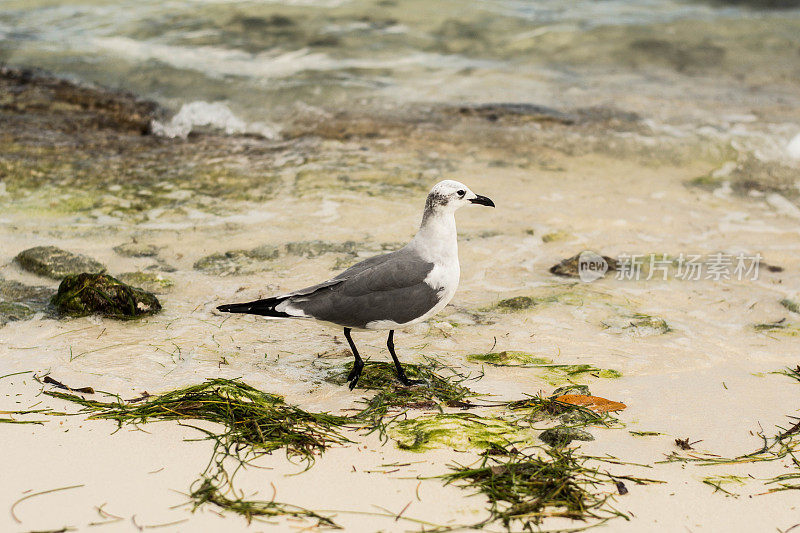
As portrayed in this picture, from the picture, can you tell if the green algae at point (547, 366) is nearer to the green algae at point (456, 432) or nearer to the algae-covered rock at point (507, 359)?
the algae-covered rock at point (507, 359)

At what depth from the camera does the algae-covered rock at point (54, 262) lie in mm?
5855

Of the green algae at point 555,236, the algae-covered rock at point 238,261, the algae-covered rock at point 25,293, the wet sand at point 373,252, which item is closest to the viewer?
the wet sand at point 373,252

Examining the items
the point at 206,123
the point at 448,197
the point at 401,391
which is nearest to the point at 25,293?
the point at 401,391

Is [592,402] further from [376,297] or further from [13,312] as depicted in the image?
[13,312]

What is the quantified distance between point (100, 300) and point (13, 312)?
612mm

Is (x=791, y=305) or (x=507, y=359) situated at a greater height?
(x=507, y=359)

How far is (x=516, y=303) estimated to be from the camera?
5609 millimetres

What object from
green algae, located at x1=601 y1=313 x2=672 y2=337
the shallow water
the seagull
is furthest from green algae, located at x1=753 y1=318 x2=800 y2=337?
the seagull

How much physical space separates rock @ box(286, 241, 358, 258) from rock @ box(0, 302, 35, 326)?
2052 millimetres

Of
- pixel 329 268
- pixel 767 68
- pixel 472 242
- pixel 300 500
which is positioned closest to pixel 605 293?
pixel 472 242

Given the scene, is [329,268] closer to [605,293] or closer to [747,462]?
[605,293]

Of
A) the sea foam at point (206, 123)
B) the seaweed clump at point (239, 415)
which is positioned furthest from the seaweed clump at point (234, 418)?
the sea foam at point (206, 123)

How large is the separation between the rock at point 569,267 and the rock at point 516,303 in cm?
68

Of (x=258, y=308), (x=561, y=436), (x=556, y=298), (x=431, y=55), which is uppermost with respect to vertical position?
(x=431, y=55)
